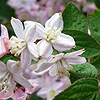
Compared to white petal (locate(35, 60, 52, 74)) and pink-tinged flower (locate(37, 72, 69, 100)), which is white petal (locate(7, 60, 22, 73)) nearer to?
white petal (locate(35, 60, 52, 74))

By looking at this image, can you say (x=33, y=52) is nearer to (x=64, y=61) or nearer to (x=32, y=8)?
(x=64, y=61)

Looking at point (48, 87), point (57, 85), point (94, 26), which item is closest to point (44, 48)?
point (94, 26)

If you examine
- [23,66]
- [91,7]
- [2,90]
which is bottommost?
[91,7]

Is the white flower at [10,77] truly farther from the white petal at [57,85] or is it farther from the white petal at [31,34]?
the white petal at [57,85]

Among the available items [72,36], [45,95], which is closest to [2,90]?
[72,36]

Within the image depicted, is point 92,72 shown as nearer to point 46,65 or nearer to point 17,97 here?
point 46,65

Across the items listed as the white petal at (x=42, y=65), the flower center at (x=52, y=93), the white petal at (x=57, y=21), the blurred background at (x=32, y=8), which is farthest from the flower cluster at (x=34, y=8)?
the white petal at (x=42, y=65)
